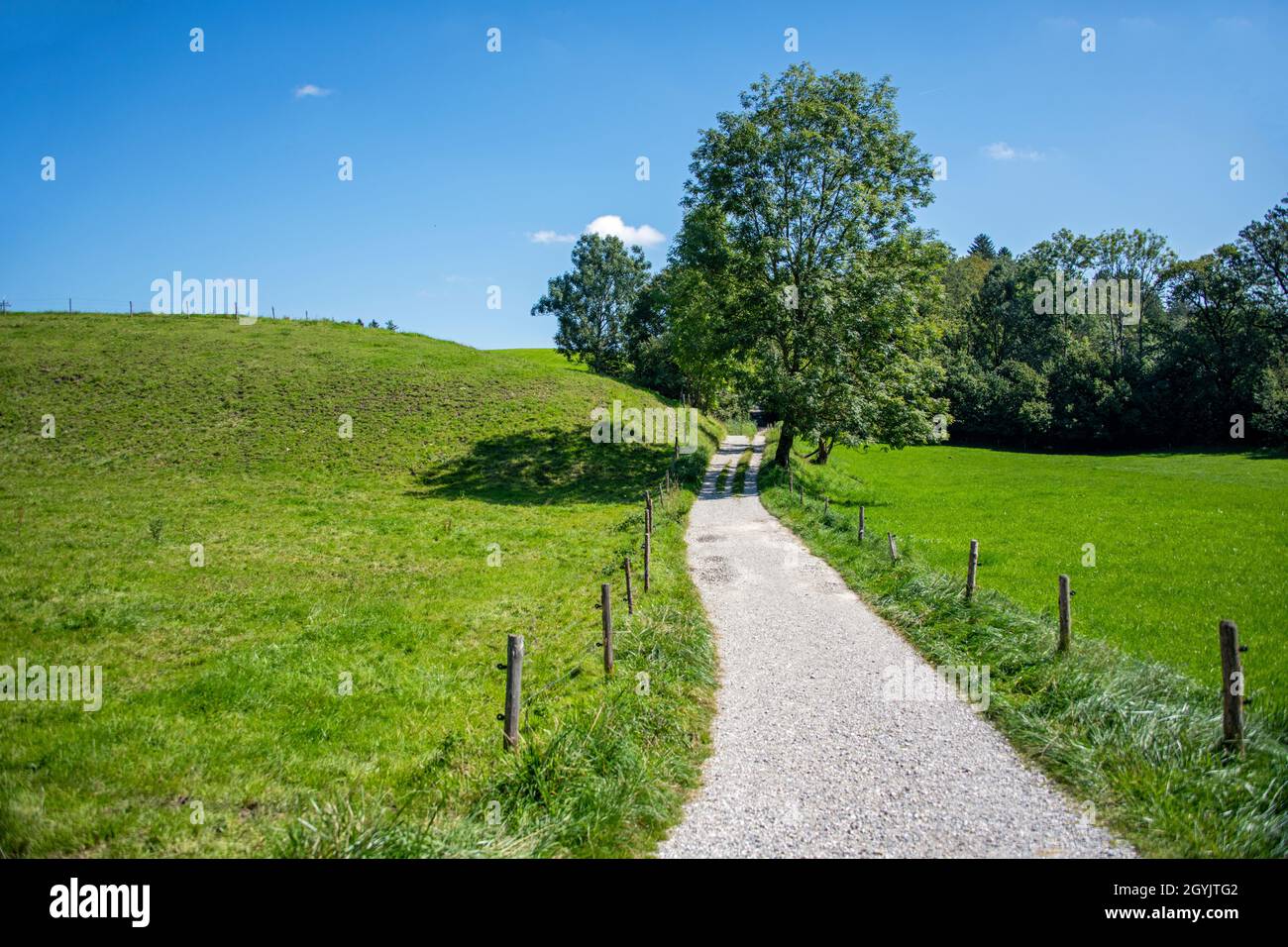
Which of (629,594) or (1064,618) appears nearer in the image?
(1064,618)

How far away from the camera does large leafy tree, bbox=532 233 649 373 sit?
87.4 meters

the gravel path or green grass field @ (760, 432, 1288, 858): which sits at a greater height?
green grass field @ (760, 432, 1288, 858)

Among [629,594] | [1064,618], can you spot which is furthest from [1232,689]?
[629,594]

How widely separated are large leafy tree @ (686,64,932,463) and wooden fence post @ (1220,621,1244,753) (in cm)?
2675

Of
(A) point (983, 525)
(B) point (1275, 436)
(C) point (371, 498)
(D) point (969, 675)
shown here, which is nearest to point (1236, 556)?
(A) point (983, 525)

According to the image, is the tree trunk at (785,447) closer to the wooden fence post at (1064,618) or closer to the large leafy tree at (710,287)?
the large leafy tree at (710,287)

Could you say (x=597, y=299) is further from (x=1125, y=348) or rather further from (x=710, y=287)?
(x=1125, y=348)

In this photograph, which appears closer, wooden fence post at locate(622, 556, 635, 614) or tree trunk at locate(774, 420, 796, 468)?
wooden fence post at locate(622, 556, 635, 614)

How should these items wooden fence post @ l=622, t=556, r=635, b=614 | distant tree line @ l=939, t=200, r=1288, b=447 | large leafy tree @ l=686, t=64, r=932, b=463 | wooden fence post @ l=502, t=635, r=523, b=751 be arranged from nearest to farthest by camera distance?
wooden fence post @ l=502, t=635, r=523, b=751 → wooden fence post @ l=622, t=556, r=635, b=614 → large leafy tree @ l=686, t=64, r=932, b=463 → distant tree line @ l=939, t=200, r=1288, b=447

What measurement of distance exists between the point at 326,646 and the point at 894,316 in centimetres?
3349

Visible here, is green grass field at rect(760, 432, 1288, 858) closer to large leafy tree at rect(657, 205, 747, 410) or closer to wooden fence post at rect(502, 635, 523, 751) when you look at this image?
wooden fence post at rect(502, 635, 523, 751)

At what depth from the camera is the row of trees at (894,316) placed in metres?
35.7

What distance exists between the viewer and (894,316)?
3616cm

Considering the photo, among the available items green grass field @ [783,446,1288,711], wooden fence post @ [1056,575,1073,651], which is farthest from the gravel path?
green grass field @ [783,446,1288,711]
